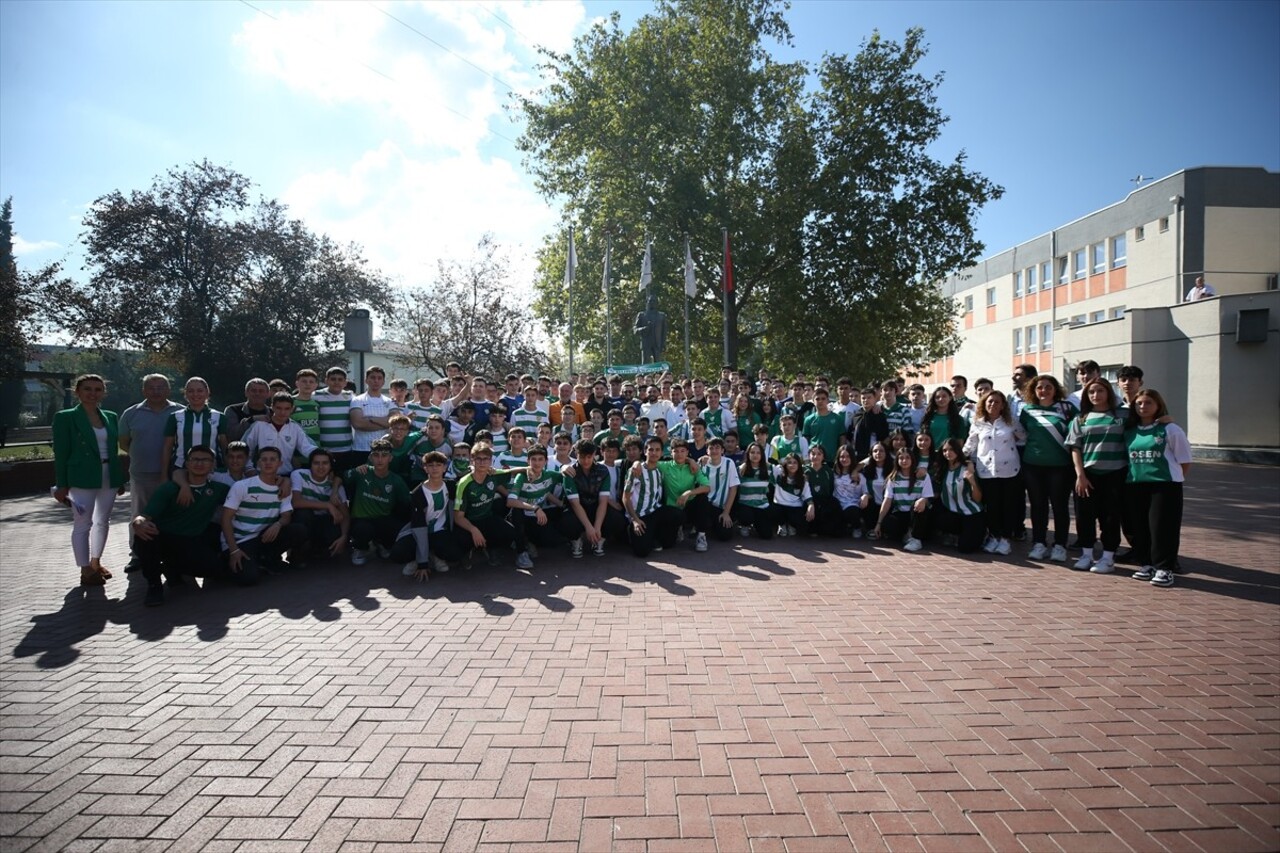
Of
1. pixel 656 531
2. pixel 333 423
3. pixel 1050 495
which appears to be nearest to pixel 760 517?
pixel 656 531

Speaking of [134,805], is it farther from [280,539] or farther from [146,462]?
[146,462]

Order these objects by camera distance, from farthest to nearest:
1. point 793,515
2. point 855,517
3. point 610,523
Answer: point 793,515
point 855,517
point 610,523

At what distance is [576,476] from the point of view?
7996 mm

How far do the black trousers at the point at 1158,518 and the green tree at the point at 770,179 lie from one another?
1843 centimetres

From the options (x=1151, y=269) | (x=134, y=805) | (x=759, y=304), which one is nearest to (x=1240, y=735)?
(x=134, y=805)

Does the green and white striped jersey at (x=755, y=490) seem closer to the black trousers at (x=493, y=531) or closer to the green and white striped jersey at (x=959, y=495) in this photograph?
the green and white striped jersey at (x=959, y=495)

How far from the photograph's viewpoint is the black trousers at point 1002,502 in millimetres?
7895

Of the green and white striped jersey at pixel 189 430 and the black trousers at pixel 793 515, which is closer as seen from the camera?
the green and white striped jersey at pixel 189 430

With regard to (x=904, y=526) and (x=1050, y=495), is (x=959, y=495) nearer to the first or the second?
(x=904, y=526)

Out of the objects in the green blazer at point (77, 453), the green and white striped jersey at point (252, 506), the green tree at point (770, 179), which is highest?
the green tree at point (770, 179)

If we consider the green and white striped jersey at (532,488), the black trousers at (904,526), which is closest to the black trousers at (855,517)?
the black trousers at (904,526)

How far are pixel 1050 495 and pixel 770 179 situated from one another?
787 inches

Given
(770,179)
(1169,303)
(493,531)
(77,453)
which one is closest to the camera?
(77,453)

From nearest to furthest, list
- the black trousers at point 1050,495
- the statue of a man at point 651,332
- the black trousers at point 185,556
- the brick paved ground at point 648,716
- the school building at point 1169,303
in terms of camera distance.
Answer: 1. the brick paved ground at point 648,716
2. the black trousers at point 185,556
3. the black trousers at point 1050,495
4. the statue of a man at point 651,332
5. the school building at point 1169,303
